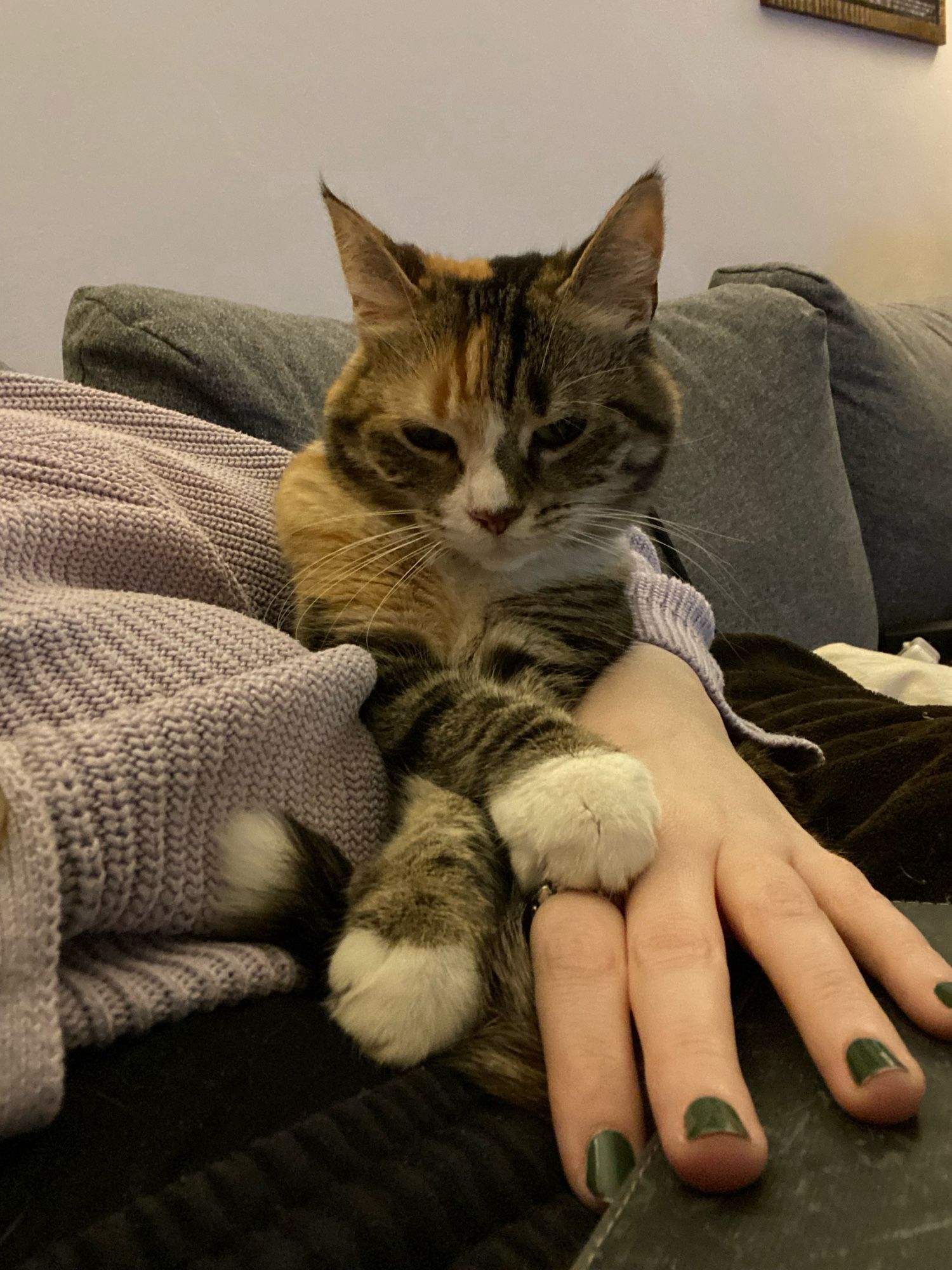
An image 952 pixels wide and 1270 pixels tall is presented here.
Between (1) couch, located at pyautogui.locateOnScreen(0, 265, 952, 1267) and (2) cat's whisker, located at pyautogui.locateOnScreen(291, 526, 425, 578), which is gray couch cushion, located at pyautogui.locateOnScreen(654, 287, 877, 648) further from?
(2) cat's whisker, located at pyautogui.locateOnScreen(291, 526, 425, 578)

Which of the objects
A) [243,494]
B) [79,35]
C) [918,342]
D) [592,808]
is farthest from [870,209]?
[592,808]

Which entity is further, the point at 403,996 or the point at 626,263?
the point at 626,263

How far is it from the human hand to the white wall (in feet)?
5.08

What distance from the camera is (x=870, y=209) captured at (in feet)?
9.29

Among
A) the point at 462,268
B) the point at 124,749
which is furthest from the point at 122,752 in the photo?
the point at 462,268

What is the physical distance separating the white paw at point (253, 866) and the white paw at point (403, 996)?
0.06 metres

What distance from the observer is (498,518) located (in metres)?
0.89

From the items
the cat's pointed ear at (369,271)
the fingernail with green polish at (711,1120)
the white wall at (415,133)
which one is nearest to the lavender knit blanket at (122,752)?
the fingernail with green polish at (711,1120)

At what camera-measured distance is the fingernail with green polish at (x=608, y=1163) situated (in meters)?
0.38

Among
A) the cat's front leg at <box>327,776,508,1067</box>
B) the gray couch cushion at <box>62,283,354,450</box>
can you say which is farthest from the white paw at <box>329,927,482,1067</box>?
the gray couch cushion at <box>62,283,354,450</box>

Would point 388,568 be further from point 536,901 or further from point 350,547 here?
point 536,901

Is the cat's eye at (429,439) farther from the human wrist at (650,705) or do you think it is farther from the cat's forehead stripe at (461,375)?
the human wrist at (650,705)

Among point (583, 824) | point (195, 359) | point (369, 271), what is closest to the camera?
point (583, 824)

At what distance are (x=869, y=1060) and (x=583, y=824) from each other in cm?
23
